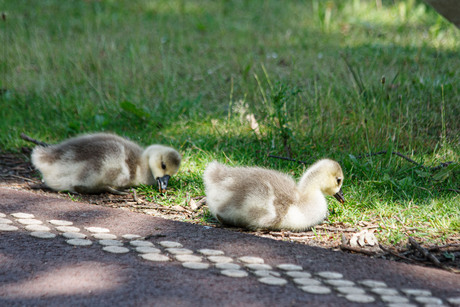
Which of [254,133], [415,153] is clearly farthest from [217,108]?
[415,153]

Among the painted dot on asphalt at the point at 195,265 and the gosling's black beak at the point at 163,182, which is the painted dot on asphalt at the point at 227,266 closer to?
the painted dot on asphalt at the point at 195,265

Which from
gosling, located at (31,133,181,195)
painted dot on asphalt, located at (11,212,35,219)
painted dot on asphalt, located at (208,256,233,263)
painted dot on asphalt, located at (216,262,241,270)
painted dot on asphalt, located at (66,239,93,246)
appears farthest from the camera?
gosling, located at (31,133,181,195)

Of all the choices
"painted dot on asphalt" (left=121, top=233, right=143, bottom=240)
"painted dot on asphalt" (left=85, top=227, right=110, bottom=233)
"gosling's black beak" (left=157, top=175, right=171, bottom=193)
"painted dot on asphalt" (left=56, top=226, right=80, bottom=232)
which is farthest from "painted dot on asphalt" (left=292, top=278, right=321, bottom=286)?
"gosling's black beak" (left=157, top=175, right=171, bottom=193)

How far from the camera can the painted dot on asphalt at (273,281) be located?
2955mm

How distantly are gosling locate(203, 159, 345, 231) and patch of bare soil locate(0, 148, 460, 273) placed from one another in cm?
11

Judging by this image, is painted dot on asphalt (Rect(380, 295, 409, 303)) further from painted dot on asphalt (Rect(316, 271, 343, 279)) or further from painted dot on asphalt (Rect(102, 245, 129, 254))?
painted dot on asphalt (Rect(102, 245, 129, 254))

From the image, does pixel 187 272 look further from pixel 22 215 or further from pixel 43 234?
pixel 22 215

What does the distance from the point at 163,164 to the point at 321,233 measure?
1.61 metres

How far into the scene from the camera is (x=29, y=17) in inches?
435

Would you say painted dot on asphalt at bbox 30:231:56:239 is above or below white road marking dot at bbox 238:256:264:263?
above

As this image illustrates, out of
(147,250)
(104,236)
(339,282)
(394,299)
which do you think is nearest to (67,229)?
(104,236)

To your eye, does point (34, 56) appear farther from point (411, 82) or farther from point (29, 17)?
point (411, 82)

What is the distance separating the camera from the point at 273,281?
9.77ft

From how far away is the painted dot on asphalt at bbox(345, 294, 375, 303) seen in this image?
275 cm
